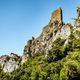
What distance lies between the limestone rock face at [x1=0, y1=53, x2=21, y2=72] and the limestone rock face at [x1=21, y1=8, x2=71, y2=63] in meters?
4.96

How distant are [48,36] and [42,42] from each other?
159 inches

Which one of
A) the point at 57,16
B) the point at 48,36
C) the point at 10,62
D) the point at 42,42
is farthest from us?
the point at 10,62

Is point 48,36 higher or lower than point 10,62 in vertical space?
higher

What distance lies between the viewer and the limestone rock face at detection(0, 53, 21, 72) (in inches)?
5477

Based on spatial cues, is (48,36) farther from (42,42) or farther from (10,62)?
(10,62)

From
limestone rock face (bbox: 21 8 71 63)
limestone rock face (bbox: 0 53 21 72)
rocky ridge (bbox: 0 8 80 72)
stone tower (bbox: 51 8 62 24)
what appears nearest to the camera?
limestone rock face (bbox: 21 8 71 63)

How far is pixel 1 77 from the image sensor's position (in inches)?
4633

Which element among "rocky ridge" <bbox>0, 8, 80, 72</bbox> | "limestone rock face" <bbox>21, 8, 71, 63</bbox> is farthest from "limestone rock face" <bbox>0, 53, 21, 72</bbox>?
"limestone rock face" <bbox>21, 8, 71, 63</bbox>

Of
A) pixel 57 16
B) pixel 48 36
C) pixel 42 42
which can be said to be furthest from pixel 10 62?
pixel 57 16

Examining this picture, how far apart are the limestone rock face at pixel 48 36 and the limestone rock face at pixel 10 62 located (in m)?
4.96

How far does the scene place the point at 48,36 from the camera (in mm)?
128750

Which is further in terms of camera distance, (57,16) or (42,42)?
(57,16)

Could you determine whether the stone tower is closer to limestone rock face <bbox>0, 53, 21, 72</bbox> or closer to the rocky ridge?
the rocky ridge

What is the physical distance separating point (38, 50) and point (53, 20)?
15740 mm
